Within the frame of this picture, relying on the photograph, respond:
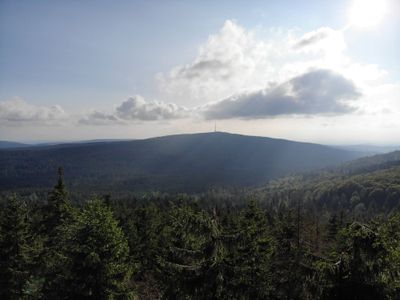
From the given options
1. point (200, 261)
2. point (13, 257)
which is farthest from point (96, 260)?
point (13, 257)

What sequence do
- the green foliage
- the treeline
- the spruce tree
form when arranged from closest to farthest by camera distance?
the treeline < the green foliage < the spruce tree

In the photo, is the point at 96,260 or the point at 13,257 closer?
the point at 96,260

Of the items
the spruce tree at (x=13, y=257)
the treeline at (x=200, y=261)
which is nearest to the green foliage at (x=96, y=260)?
the treeline at (x=200, y=261)

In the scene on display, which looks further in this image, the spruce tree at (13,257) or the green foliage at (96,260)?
the spruce tree at (13,257)

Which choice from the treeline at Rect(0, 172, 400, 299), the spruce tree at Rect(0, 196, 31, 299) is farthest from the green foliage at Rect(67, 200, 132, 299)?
the spruce tree at Rect(0, 196, 31, 299)

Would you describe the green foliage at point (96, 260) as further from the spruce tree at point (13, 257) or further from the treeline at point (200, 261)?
the spruce tree at point (13, 257)

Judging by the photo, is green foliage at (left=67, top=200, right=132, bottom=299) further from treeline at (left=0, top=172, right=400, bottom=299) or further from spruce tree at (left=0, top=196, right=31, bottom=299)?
spruce tree at (left=0, top=196, right=31, bottom=299)

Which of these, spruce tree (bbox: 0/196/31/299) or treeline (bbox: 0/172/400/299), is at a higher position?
treeline (bbox: 0/172/400/299)

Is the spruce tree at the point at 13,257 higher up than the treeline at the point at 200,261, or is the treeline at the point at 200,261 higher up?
the treeline at the point at 200,261

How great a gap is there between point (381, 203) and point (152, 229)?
186736 mm

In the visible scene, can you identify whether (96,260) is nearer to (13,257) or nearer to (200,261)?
(200,261)

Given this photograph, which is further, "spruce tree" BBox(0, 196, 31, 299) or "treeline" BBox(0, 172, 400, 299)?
"spruce tree" BBox(0, 196, 31, 299)

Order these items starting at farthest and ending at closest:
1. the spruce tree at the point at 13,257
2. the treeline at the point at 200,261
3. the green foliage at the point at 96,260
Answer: the spruce tree at the point at 13,257, the green foliage at the point at 96,260, the treeline at the point at 200,261

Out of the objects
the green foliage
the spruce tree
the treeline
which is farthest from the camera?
the spruce tree
